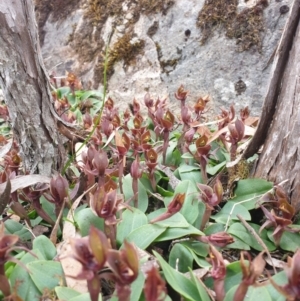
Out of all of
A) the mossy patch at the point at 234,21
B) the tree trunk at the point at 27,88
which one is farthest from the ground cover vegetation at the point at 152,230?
the mossy patch at the point at 234,21

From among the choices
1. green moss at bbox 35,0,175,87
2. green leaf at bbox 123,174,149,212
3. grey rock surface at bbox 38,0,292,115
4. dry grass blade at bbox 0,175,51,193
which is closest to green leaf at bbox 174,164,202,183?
green leaf at bbox 123,174,149,212

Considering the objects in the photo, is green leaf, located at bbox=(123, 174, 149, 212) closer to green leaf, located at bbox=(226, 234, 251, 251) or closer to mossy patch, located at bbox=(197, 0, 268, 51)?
green leaf, located at bbox=(226, 234, 251, 251)

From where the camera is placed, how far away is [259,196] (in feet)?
4.86

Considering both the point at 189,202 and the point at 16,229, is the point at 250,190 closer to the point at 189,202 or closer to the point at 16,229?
the point at 189,202

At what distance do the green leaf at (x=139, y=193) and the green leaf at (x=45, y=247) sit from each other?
37 centimetres

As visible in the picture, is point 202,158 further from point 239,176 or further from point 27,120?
point 27,120

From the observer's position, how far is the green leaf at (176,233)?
125cm

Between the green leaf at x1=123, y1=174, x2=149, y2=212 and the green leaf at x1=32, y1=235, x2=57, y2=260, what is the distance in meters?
0.37

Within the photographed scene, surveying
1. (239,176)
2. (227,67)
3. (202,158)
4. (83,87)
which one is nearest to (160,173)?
(202,158)

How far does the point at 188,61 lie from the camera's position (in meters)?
2.84

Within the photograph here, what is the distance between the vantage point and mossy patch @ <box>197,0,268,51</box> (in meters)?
2.64

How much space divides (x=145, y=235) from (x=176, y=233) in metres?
0.10

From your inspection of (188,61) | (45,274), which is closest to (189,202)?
(45,274)

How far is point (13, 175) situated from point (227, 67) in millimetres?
1774
